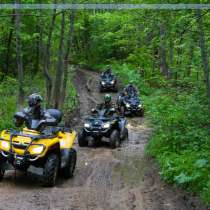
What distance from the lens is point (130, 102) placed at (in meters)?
20.2

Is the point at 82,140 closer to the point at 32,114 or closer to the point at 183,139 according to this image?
the point at 183,139

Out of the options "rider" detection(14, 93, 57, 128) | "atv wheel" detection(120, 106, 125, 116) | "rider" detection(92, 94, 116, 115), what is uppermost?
"rider" detection(14, 93, 57, 128)

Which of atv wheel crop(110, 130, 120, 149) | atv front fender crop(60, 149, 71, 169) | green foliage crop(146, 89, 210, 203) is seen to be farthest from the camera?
atv wheel crop(110, 130, 120, 149)

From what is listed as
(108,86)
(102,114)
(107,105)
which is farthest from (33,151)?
(108,86)

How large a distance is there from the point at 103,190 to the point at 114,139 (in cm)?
493

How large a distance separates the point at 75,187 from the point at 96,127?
195 inches

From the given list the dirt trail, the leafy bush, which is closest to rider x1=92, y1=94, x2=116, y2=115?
the leafy bush

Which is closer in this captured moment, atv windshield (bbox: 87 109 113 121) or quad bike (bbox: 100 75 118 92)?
atv windshield (bbox: 87 109 113 121)

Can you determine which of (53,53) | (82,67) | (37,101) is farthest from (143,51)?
(82,67)

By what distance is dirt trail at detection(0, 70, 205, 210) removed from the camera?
717 centimetres

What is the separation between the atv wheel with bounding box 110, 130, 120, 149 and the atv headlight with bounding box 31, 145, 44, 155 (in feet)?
16.9

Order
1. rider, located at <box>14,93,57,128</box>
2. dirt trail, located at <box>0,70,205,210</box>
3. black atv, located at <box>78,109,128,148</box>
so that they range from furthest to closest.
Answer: black atv, located at <box>78,109,128,148</box>
rider, located at <box>14,93,57,128</box>
dirt trail, located at <box>0,70,205,210</box>

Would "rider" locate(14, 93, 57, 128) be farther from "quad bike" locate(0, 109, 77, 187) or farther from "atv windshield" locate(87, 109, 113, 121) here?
"atv windshield" locate(87, 109, 113, 121)

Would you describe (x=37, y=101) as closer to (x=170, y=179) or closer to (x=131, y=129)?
(x=170, y=179)
